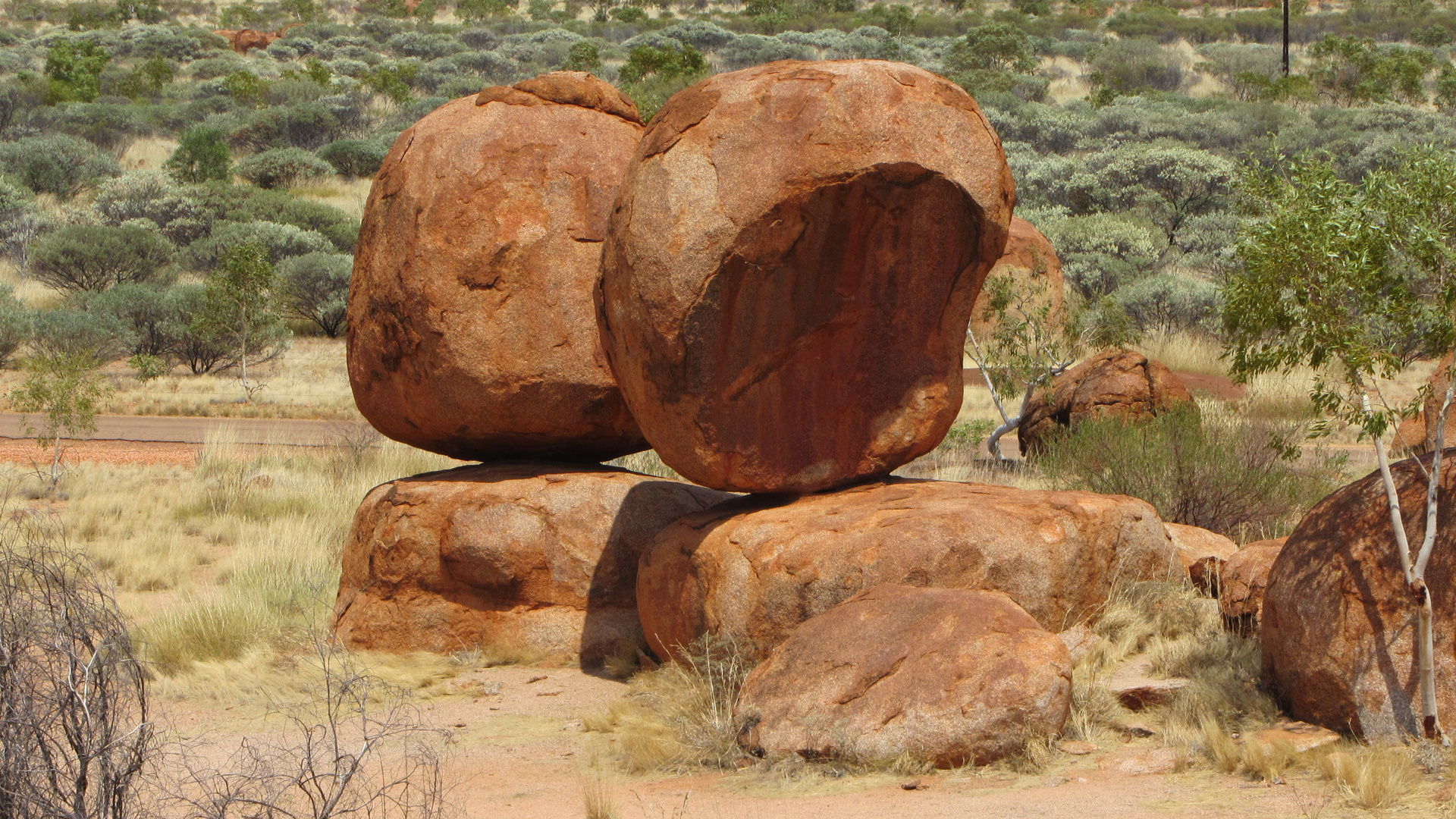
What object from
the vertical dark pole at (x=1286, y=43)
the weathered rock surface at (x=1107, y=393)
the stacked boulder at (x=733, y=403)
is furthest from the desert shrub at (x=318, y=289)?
the vertical dark pole at (x=1286, y=43)

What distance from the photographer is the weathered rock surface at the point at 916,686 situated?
16.5ft

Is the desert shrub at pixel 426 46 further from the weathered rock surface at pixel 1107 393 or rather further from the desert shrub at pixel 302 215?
the weathered rock surface at pixel 1107 393

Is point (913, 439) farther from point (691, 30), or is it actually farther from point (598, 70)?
point (691, 30)

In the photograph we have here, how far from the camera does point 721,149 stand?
5.93 m

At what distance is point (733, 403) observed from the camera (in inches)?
245

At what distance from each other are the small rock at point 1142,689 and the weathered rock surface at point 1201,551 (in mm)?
1283

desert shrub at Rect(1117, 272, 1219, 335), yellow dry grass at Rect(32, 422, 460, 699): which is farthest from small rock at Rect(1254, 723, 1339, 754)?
desert shrub at Rect(1117, 272, 1219, 335)

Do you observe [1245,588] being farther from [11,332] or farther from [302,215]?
[302,215]

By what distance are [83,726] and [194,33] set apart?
2132 inches

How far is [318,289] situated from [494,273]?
662 inches

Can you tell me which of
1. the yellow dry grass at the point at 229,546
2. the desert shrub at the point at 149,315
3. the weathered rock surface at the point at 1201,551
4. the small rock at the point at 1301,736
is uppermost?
the small rock at the point at 1301,736

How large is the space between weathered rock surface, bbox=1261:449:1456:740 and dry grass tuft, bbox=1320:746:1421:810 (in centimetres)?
22

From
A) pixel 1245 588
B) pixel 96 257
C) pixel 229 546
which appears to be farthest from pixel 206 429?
pixel 1245 588

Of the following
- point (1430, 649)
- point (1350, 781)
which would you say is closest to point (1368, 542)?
point (1430, 649)
